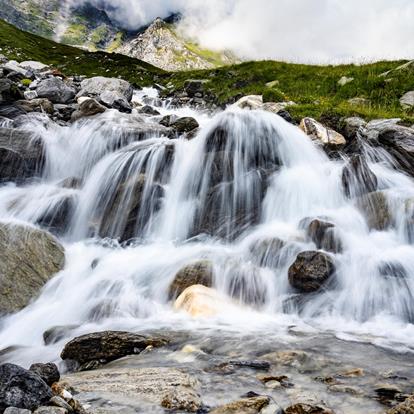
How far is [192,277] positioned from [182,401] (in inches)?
178

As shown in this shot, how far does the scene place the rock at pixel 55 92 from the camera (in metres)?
19.9

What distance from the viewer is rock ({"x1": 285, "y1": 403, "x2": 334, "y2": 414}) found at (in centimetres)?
369

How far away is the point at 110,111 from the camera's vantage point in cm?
1783

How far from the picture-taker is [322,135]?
14500 millimetres

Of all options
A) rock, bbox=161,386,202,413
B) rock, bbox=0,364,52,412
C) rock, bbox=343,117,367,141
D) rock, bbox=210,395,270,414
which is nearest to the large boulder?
rock, bbox=343,117,367,141

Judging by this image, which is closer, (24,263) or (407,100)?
(24,263)

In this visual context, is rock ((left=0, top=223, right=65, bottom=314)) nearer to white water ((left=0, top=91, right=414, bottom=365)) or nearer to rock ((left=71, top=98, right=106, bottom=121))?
white water ((left=0, top=91, right=414, bottom=365))

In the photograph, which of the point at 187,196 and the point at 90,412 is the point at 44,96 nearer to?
the point at 187,196

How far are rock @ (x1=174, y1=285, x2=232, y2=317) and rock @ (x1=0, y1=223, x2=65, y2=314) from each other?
302 centimetres

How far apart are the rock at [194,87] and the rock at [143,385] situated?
23.0 m

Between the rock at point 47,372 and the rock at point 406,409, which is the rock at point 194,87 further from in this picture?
the rock at point 406,409

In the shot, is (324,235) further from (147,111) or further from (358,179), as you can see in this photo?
(147,111)

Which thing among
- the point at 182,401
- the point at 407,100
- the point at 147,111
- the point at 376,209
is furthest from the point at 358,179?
the point at 147,111

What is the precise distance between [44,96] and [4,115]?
3640 millimetres
